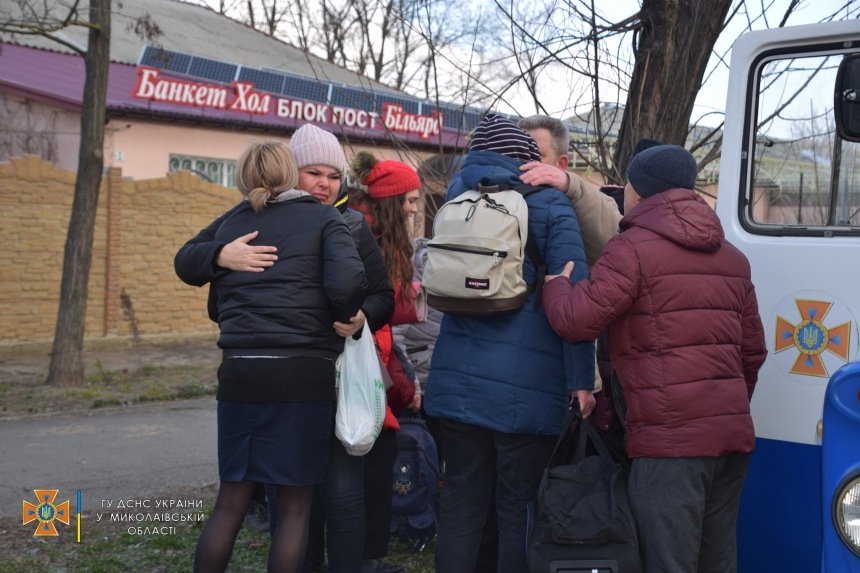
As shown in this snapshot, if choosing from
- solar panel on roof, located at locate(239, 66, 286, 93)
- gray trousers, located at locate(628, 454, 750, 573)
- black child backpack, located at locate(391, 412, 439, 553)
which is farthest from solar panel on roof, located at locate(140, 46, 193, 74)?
gray trousers, located at locate(628, 454, 750, 573)

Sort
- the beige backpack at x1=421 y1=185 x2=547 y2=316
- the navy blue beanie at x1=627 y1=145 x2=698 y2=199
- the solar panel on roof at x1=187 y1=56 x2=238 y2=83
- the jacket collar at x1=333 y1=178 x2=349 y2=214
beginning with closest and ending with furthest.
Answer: the navy blue beanie at x1=627 y1=145 x2=698 y2=199 → the beige backpack at x1=421 y1=185 x2=547 y2=316 → the jacket collar at x1=333 y1=178 x2=349 y2=214 → the solar panel on roof at x1=187 y1=56 x2=238 y2=83

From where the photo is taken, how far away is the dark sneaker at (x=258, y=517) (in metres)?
4.50

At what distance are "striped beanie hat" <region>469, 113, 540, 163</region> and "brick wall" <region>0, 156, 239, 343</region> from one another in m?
10.1

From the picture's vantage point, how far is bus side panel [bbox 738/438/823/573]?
2.39m

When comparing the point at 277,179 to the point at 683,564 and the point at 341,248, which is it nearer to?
the point at 341,248

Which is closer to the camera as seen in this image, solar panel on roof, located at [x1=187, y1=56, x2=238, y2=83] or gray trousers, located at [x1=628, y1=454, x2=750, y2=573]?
gray trousers, located at [x1=628, y1=454, x2=750, y2=573]

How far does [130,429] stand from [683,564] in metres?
6.09

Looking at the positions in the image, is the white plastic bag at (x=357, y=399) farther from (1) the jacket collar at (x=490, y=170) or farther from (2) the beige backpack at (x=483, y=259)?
(1) the jacket collar at (x=490, y=170)

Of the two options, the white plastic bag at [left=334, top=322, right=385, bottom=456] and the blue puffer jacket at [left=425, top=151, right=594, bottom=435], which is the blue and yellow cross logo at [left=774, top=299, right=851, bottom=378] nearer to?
the blue puffer jacket at [left=425, top=151, right=594, bottom=435]

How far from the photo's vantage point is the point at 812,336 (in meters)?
2.46

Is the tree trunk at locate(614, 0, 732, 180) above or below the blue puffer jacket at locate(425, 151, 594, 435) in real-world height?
above

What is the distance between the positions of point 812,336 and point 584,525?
0.91m

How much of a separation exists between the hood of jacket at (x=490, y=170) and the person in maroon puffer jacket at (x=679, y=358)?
1.68 ft

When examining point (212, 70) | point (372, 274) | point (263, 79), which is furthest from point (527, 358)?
point (263, 79)
